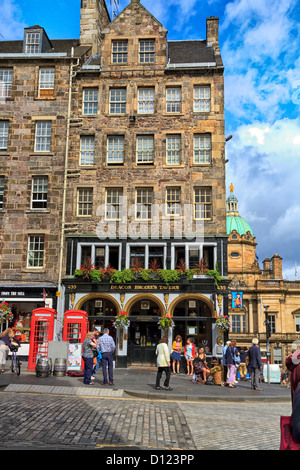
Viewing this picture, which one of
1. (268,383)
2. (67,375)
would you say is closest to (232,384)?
(268,383)

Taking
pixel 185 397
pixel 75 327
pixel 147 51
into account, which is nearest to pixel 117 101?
pixel 147 51

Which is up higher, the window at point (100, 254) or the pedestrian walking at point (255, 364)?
the window at point (100, 254)

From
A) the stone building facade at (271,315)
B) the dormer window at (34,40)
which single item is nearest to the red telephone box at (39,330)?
the dormer window at (34,40)

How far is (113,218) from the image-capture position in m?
26.2

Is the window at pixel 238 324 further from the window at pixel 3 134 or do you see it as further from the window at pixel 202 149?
the window at pixel 3 134

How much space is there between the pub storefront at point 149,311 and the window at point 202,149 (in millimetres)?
7386

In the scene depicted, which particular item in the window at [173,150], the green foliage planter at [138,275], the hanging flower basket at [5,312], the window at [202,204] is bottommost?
the hanging flower basket at [5,312]

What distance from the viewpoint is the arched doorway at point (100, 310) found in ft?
81.5

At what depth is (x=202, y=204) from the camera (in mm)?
26109

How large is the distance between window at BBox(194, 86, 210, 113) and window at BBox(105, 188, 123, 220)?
6.99 meters

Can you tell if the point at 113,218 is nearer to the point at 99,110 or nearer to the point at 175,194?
the point at 175,194

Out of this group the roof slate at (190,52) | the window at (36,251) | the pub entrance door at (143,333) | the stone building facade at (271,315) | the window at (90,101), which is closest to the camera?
the pub entrance door at (143,333)

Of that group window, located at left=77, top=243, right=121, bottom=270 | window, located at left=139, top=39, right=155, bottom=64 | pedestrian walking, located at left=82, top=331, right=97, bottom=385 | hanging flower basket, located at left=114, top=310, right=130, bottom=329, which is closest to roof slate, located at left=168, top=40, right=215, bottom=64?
window, located at left=139, top=39, right=155, bottom=64

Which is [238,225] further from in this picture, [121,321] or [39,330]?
[39,330]
